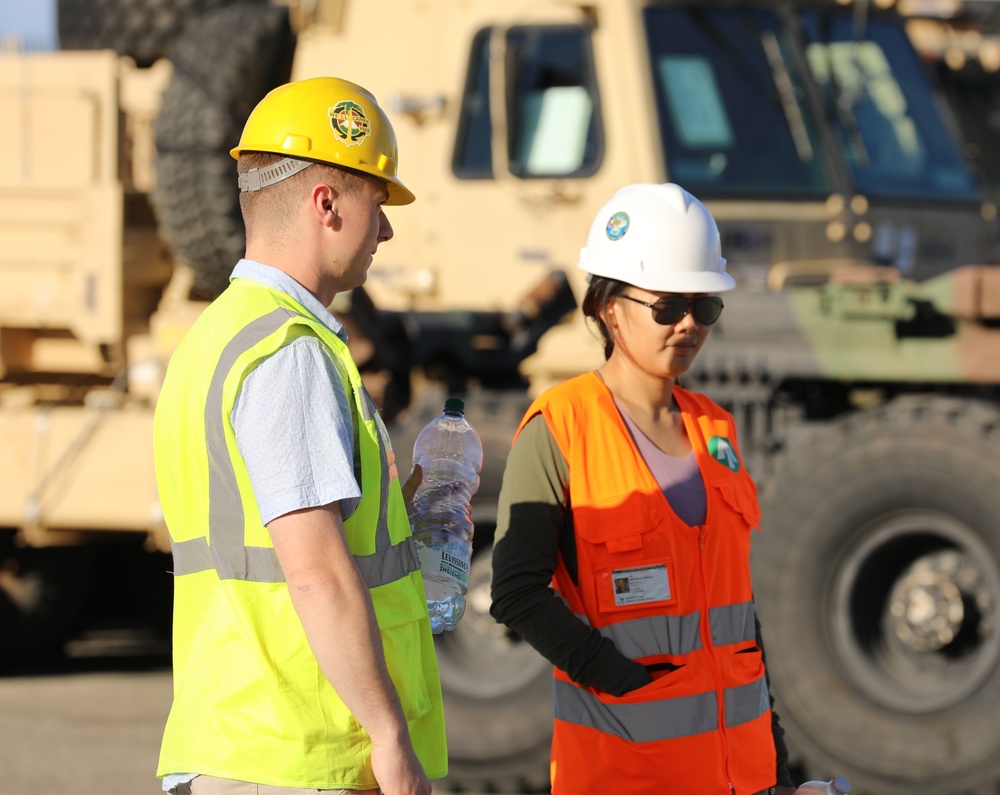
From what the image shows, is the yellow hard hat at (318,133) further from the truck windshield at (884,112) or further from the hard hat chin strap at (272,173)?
the truck windshield at (884,112)

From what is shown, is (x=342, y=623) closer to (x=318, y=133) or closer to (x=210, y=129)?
(x=318, y=133)

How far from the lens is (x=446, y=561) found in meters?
2.77

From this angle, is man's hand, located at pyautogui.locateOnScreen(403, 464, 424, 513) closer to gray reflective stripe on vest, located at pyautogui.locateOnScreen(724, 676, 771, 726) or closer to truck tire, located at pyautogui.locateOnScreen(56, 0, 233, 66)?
gray reflective stripe on vest, located at pyautogui.locateOnScreen(724, 676, 771, 726)

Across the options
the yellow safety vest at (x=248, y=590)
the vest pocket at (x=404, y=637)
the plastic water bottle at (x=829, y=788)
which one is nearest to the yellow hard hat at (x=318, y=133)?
the yellow safety vest at (x=248, y=590)

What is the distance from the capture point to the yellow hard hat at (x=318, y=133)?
95.0 inches

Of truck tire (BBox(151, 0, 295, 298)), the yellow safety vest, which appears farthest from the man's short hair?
truck tire (BBox(151, 0, 295, 298))

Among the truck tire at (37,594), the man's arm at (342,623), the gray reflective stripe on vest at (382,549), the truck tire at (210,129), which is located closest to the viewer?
the man's arm at (342,623)

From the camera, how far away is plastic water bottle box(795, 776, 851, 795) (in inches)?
103

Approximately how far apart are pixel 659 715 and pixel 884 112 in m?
4.55

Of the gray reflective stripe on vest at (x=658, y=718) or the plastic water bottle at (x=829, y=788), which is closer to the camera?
the plastic water bottle at (x=829, y=788)

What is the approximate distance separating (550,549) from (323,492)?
709 millimetres

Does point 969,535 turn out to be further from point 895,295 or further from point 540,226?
point 540,226

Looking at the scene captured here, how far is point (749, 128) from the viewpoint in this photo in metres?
6.43

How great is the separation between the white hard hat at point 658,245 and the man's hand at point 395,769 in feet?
3.76
